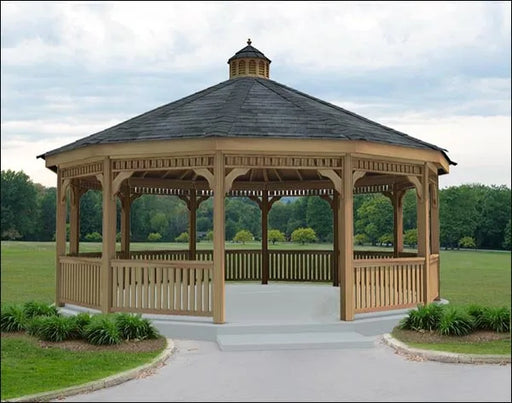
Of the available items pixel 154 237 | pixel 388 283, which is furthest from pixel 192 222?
pixel 154 237

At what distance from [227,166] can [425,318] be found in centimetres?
414

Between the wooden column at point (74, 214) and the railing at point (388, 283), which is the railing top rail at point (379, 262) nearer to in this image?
the railing at point (388, 283)

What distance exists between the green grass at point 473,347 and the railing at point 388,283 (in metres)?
1.90

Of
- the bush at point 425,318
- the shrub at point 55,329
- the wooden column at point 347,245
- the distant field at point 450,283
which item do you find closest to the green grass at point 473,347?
the bush at point 425,318

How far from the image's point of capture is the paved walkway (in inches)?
259

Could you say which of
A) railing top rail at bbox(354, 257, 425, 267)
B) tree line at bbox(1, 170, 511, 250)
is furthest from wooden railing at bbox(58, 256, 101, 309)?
tree line at bbox(1, 170, 511, 250)

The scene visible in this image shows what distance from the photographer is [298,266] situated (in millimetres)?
17891

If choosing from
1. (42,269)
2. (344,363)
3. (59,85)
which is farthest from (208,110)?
(42,269)

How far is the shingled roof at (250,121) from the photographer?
35.0ft

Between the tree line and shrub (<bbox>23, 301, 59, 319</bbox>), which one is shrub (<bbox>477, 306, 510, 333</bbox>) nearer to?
shrub (<bbox>23, 301, 59, 319</bbox>)

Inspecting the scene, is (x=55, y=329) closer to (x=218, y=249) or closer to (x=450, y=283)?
(x=218, y=249)

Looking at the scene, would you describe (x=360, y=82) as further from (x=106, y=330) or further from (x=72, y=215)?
(x=106, y=330)

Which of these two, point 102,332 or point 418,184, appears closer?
point 102,332

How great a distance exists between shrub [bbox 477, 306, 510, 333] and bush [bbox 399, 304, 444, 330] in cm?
65
